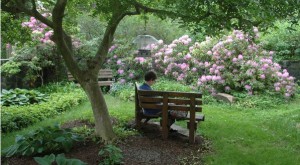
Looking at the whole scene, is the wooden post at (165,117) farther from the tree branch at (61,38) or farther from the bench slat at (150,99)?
the tree branch at (61,38)

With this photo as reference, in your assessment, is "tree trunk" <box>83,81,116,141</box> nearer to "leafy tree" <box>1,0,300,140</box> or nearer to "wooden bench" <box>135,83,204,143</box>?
"leafy tree" <box>1,0,300,140</box>

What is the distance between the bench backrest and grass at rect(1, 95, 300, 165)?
79 centimetres

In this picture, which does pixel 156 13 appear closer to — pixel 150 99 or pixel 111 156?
pixel 150 99

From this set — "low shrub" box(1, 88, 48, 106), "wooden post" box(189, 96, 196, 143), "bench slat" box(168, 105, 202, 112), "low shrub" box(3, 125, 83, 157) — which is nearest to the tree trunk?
"low shrub" box(3, 125, 83, 157)

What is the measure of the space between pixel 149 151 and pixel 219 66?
6270 millimetres

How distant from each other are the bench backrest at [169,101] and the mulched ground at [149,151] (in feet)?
1.81

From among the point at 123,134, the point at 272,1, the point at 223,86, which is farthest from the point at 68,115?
the point at 272,1

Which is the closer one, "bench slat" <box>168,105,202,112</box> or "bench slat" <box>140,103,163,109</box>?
"bench slat" <box>168,105,202,112</box>

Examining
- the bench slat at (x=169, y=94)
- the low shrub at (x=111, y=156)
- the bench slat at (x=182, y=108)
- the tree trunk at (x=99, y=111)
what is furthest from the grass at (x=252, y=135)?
the tree trunk at (x=99, y=111)

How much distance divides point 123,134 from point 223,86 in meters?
5.54

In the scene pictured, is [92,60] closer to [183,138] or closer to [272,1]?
[183,138]

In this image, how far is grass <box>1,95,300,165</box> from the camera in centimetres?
522

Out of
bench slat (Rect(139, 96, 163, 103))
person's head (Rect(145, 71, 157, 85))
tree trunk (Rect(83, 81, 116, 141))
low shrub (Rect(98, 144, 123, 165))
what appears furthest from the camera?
person's head (Rect(145, 71, 157, 85))

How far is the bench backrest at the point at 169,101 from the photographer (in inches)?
224
